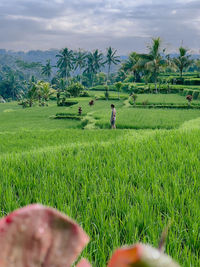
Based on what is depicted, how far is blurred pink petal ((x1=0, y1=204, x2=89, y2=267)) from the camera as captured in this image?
18 cm

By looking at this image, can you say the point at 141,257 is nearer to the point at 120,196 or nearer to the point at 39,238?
the point at 39,238

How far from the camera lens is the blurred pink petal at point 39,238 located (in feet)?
0.58

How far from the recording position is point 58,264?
0.20 m

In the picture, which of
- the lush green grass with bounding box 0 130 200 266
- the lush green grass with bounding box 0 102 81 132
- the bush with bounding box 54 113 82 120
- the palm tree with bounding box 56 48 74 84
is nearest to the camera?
the lush green grass with bounding box 0 130 200 266

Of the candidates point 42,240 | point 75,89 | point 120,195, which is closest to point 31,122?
point 120,195

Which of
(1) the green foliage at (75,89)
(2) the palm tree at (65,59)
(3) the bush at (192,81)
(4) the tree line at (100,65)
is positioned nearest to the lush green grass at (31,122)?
(4) the tree line at (100,65)

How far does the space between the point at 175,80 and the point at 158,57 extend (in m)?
10.1

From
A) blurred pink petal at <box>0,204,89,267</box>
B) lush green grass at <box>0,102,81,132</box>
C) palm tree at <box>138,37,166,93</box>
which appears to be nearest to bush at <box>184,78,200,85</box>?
palm tree at <box>138,37,166,93</box>

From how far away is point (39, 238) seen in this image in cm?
19

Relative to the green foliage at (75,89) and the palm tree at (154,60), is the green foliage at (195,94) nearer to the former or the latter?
the palm tree at (154,60)

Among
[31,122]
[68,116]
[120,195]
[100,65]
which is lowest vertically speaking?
[31,122]

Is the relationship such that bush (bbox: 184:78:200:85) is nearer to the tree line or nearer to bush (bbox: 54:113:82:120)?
the tree line

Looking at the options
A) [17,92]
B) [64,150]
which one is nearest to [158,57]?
[64,150]

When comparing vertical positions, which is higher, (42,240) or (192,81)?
(192,81)
